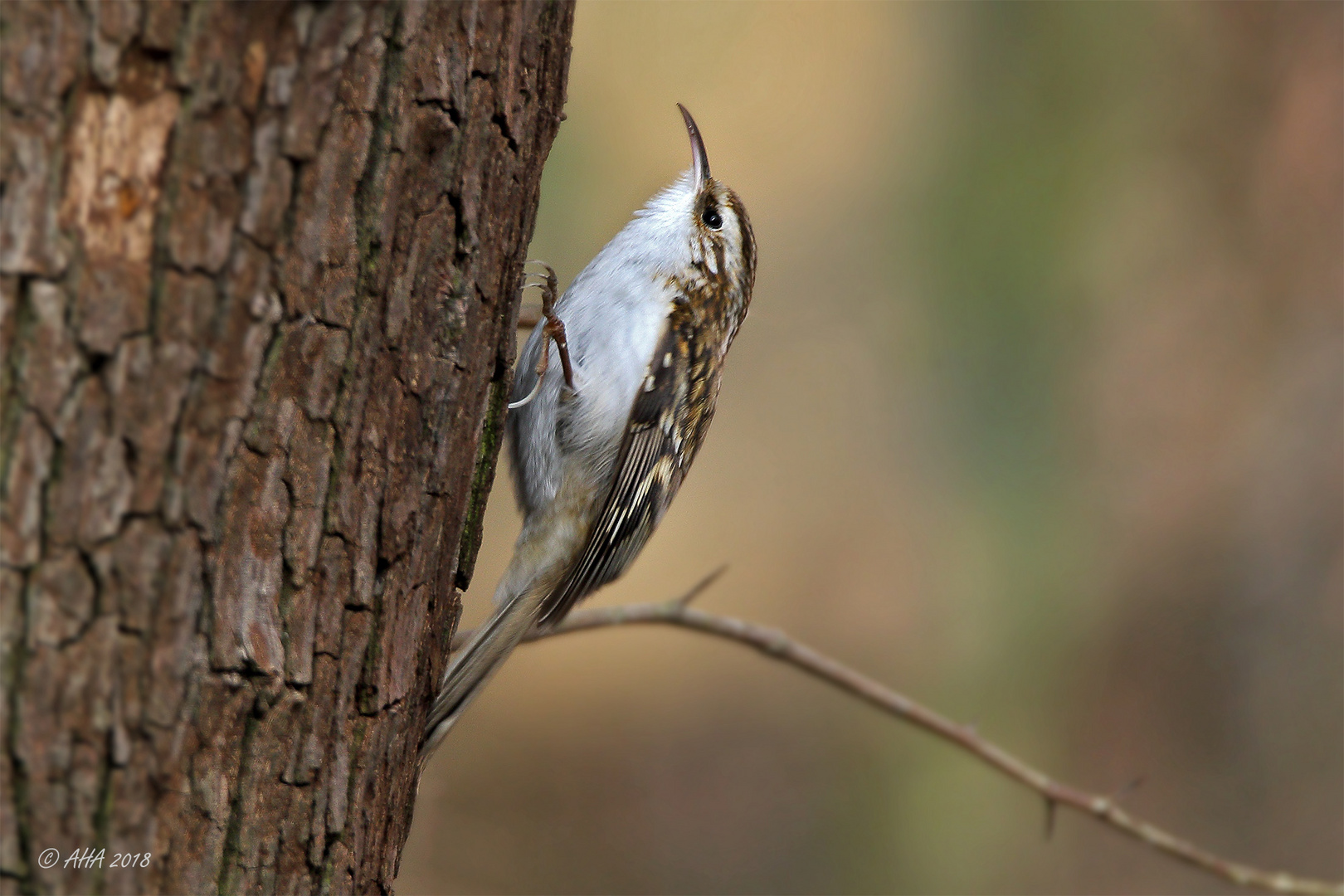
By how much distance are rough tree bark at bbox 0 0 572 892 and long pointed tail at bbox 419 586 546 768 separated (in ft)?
1.62

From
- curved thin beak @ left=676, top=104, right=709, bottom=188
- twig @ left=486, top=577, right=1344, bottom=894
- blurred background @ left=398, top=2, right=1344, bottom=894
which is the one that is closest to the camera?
twig @ left=486, top=577, right=1344, bottom=894

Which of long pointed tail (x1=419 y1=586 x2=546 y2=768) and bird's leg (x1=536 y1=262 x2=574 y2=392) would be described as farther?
bird's leg (x1=536 y1=262 x2=574 y2=392)

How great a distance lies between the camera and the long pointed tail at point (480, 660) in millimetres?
2154

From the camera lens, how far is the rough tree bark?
114cm

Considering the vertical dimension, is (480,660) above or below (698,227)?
below

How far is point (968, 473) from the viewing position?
301 inches

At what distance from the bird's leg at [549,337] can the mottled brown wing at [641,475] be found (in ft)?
0.69

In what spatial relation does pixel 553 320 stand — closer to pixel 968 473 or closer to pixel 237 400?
pixel 237 400

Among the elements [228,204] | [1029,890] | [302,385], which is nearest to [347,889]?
[302,385]

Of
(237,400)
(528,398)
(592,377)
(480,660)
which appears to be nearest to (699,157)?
(592,377)

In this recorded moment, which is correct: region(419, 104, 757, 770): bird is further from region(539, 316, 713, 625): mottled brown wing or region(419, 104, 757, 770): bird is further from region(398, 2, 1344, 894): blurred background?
region(398, 2, 1344, 894): blurred background

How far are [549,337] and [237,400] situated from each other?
1435mm

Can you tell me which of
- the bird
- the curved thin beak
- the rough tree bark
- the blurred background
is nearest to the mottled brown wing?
the bird

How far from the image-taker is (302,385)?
4.44 ft
